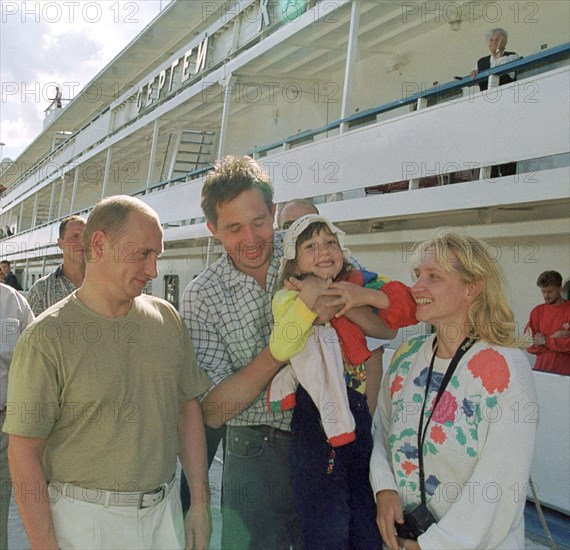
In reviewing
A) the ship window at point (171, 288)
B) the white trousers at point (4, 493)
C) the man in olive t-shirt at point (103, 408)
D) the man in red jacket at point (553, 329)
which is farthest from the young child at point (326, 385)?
the ship window at point (171, 288)

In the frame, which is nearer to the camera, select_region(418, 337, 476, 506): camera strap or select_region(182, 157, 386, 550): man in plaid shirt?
select_region(418, 337, 476, 506): camera strap

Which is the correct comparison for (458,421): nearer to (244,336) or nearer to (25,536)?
(244,336)

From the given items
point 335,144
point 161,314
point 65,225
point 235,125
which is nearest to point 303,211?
point 65,225

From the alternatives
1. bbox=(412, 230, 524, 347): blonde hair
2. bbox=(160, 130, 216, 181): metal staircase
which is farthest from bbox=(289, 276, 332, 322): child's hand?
bbox=(160, 130, 216, 181): metal staircase

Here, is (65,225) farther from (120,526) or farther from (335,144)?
(335,144)

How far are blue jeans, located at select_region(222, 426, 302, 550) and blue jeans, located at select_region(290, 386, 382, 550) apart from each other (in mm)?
188

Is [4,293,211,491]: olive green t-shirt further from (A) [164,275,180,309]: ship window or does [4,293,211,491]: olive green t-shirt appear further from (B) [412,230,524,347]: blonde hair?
(A) [164,275,180,309]: ship window

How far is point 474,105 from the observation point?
643 cm

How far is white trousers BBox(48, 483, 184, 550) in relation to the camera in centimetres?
201

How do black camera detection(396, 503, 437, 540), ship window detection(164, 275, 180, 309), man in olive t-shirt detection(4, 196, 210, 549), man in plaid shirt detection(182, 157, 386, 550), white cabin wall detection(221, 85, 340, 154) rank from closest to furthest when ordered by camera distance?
man in olive t-shirt detection(4, 196, 210, 549), black camera detection(396, 503, 437, 540), man in plaid shirt detection(182, 157, 386, 550), white cabin wall detection(221, 85, 340, 154), ship window detection(164, 275, 180, 309)

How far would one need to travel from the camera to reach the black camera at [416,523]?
217cm

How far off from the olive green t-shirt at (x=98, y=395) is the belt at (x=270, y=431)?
0.43 meters

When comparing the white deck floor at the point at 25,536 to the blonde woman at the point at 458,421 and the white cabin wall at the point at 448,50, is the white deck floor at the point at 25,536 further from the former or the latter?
the white cabin wall at the point at 448,50

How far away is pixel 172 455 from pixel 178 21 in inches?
658
